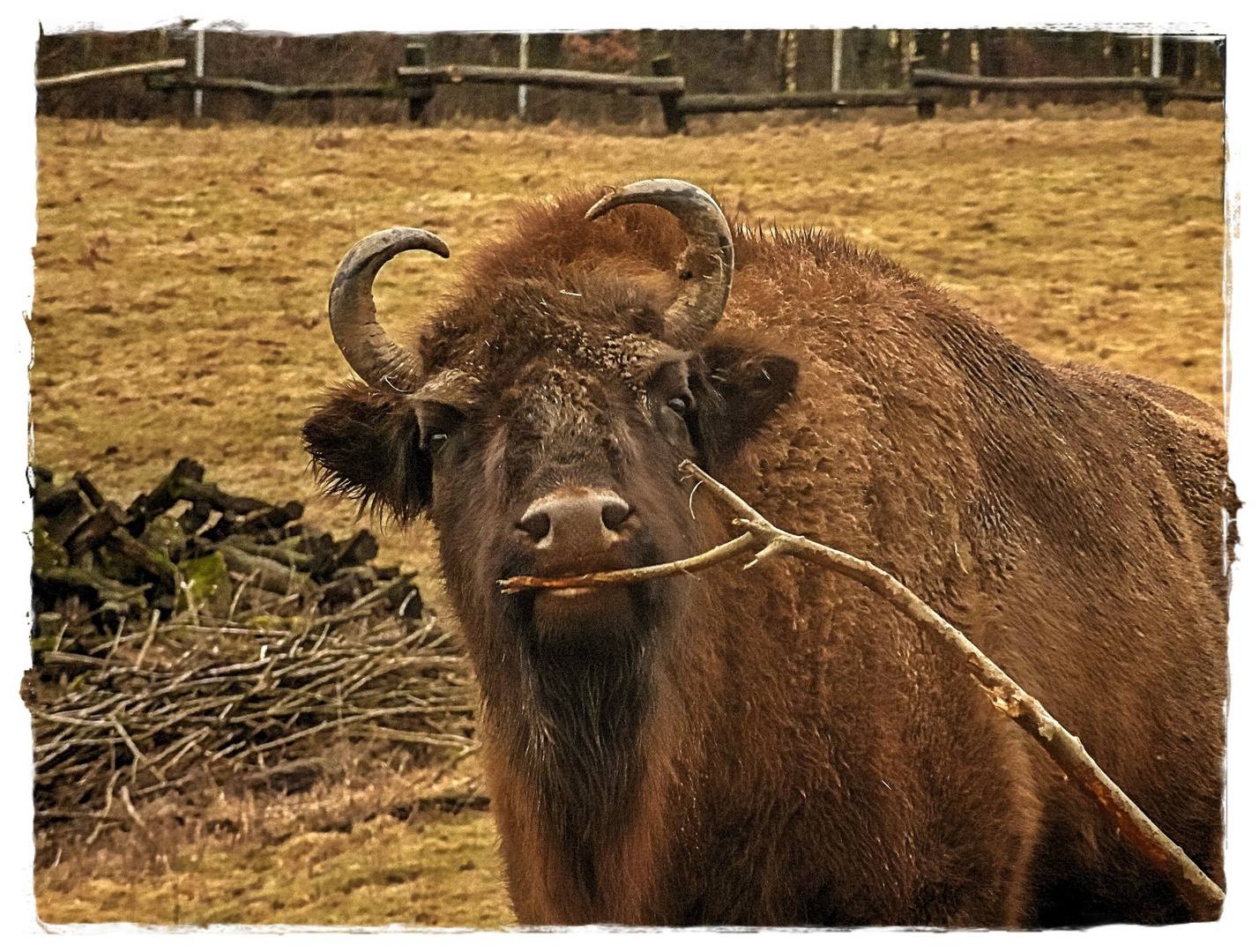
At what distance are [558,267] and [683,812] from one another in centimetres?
133

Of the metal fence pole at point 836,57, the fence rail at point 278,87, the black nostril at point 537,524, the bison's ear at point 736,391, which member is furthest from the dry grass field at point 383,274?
the black nostril at point 537,524

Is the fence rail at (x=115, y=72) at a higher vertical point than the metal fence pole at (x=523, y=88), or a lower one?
lower

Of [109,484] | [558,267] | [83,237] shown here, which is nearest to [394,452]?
[558,267]

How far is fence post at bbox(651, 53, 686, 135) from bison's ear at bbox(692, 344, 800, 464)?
1480 millimetres

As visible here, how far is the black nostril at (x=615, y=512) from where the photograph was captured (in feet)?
8.79

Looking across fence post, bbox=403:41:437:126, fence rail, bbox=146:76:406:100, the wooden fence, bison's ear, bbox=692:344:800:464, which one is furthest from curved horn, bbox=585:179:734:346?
fence rail, bbox=146:76:406:100

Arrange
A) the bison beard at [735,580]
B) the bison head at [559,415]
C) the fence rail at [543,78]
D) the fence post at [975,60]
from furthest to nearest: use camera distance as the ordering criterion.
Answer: the fence rail at [543,78], the fence post at [975,60], the bison beard at [735,580], the bison head at [559,415]

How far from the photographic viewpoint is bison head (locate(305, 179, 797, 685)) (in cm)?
279

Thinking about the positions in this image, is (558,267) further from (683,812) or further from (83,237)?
(83,237)


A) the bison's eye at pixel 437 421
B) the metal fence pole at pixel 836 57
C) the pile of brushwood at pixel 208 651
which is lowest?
the pile of brushwood at pixel 208 651

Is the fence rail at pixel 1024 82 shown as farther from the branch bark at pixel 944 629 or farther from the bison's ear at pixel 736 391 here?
the branch bark at pixel 944 629

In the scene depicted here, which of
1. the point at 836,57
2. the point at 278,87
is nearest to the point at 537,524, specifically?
the point at 836,57

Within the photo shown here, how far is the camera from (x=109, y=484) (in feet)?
18.0

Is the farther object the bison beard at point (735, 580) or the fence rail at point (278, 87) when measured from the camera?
the fence rail at point (278, 87)
